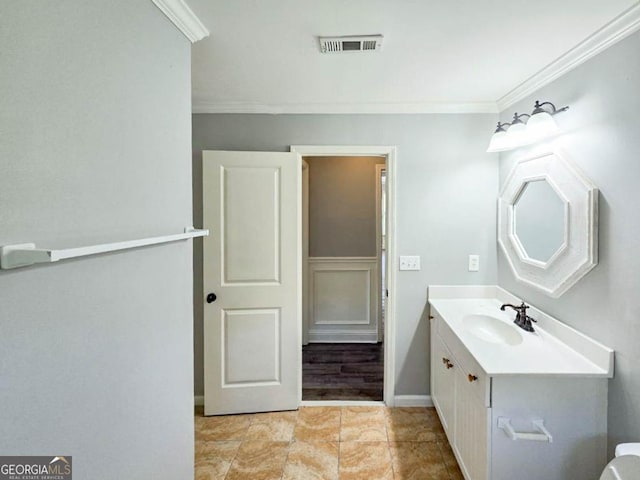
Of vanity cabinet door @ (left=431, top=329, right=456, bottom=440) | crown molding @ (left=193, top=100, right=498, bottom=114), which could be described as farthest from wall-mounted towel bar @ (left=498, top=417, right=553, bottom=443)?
crown molding @ (left=193, top=100, right=498, bottom=114)

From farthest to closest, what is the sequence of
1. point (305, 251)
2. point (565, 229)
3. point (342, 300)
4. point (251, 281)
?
point (342, 300) < point (305, 251) < point (251, 281) < point (565, 229)

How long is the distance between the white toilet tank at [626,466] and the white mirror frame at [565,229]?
0.80 meters

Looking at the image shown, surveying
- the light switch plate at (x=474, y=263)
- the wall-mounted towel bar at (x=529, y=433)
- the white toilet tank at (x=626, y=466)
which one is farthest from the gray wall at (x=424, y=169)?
the white toilet tank at (x=626, y=466)

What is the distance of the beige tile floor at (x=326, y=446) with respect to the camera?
189 cm

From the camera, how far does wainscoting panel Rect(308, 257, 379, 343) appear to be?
3.91 metres

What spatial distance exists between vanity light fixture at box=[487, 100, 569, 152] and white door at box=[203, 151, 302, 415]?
4.61 feet

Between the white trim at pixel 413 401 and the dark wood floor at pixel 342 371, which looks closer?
the white trim at pixel 413 401

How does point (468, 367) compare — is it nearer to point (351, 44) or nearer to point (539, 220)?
point (539, 220)

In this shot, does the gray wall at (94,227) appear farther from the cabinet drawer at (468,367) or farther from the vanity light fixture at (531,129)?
the vanity light fixture at (531,129)

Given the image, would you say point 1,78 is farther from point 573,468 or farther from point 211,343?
→ point 573,468

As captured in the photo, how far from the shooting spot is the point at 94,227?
0.91m

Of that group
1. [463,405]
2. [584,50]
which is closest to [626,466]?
[463,405]

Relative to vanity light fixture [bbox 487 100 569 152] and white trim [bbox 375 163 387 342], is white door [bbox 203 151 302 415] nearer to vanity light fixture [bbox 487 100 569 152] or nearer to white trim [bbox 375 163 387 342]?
vanity light fixture [bbox 487 100 569 152]

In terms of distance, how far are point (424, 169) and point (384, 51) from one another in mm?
1043
